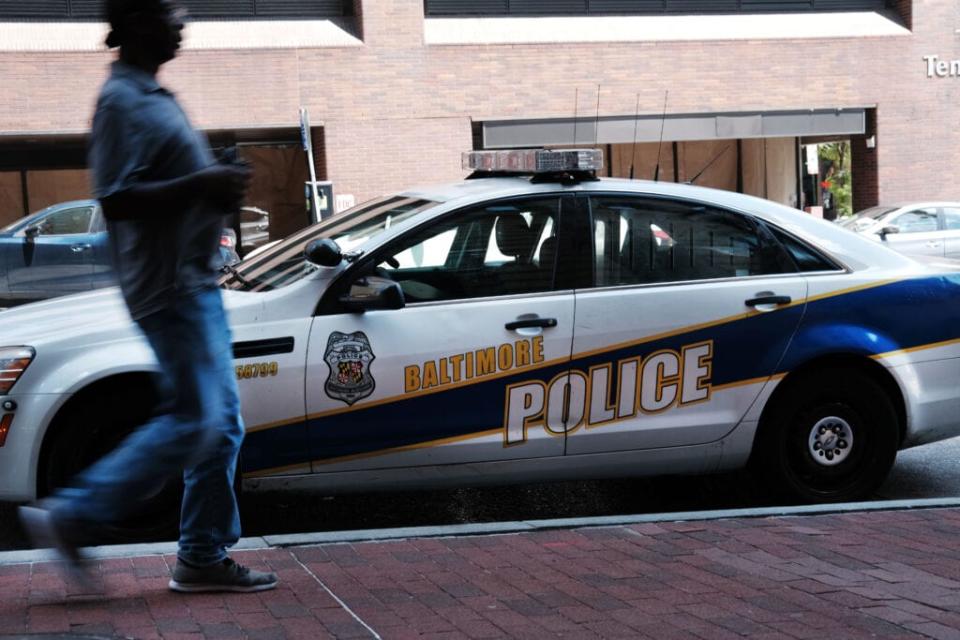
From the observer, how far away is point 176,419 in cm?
395

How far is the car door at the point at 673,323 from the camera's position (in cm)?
591

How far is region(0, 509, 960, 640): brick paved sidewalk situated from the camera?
4.01m

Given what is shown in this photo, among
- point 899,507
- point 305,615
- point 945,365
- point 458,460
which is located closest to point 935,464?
point 945,365

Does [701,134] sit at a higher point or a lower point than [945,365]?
higher

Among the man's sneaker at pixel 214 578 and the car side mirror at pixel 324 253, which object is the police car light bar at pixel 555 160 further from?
the man's sneaker at pixel 214 578

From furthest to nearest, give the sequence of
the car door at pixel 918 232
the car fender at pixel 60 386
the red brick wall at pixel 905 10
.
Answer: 1. the red brick wall at pixel 905 10
2. the car door at pixel 918 232
3. the car fender at pixel 60 386

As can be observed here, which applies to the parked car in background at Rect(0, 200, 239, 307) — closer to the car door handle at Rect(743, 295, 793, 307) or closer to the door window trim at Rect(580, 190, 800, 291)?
the door window trim at Rect(580, 190, 800, 291)

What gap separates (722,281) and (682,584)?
1972mm

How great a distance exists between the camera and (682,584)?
454 cm

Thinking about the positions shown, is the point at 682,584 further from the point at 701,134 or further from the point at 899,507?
the point at 701,134

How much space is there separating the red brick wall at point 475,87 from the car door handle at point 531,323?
783 inches

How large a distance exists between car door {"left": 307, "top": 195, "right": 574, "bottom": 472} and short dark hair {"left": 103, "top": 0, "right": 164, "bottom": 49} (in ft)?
6.28

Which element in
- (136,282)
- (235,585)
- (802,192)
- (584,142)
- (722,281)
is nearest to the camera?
(136,282)

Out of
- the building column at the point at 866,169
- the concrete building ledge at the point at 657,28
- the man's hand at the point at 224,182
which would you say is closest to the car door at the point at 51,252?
the concrete building ledge at the point at 657,28
